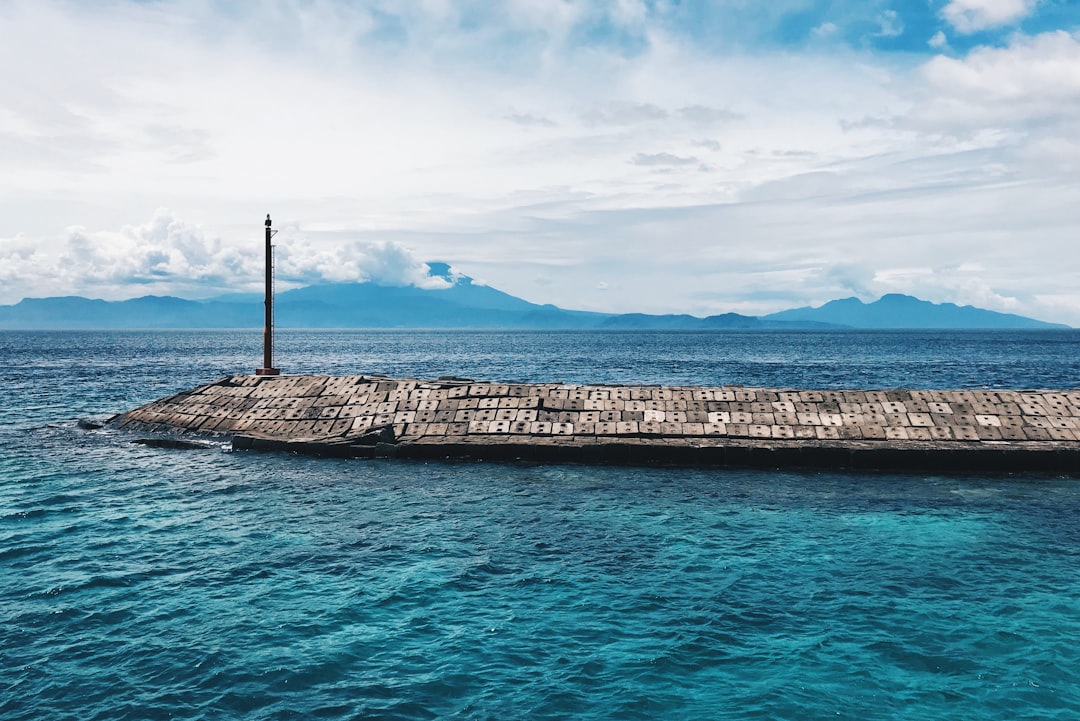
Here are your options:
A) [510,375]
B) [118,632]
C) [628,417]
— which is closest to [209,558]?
[118,632]

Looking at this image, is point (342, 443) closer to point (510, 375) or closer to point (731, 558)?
point (731, 558)

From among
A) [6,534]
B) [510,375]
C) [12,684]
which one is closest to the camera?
[12,684]

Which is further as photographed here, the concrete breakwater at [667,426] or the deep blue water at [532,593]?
the concrete breakwater at [667,426]

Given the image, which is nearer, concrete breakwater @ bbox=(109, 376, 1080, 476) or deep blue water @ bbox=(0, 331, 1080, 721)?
deep blue water @ bbox=(0, 331, 1080, 721)

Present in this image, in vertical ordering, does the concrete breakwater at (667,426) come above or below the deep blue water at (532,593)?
above

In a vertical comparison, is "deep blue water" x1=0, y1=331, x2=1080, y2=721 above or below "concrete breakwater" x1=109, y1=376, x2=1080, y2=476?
below
